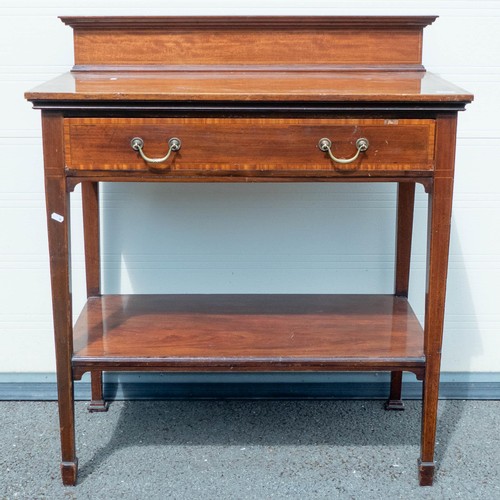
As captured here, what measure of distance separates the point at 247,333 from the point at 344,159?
67cm

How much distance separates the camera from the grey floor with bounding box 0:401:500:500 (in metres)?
2.42

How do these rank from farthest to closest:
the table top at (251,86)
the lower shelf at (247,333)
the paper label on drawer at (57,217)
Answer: the lower shelf at (247,333) → the paper label on drawer at (57,217) → the table top at (251,86)

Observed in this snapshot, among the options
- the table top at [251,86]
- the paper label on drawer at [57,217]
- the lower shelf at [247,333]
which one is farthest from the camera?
the lower shelf at [247,333]

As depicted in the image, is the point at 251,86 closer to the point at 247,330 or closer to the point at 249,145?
the point at 249,145

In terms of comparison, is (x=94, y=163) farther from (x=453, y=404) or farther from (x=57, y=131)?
(x=453, y=404)

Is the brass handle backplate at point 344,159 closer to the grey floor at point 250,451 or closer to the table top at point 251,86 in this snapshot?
the table top at point 251,86

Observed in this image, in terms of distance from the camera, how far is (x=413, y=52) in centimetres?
262

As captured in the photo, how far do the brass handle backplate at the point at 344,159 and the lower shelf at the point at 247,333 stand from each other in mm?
582

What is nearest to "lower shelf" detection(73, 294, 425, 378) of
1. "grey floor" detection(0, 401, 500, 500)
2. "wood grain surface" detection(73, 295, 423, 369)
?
"wood grain surface" detection(73, 295, 423, 369)

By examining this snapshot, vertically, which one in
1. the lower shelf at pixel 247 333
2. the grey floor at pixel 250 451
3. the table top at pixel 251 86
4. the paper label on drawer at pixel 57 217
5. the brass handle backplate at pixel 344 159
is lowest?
the grey floor at pixel 250 451

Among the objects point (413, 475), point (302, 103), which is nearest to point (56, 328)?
point (302, 103)

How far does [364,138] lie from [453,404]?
4.21ft

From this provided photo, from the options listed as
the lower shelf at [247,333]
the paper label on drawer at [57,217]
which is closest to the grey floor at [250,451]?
the lower shelf at [247,333]

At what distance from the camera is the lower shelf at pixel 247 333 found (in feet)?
7.66
